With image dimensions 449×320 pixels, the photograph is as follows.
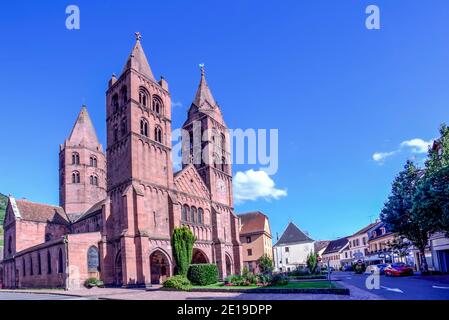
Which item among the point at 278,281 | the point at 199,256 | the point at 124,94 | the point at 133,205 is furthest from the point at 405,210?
the point at 124,94

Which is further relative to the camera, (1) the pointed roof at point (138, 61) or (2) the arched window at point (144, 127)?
(1) the pointed roof at point (138, 61)

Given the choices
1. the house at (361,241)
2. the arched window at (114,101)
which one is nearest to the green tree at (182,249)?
the arched window at (114,101)

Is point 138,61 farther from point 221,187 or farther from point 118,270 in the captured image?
point 118,270

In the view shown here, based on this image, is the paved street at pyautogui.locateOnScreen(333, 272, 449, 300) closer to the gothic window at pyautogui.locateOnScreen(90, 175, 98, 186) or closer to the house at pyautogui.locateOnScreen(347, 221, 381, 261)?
the gothic window at pyautogui.locateOnScreen(90, 175, 98, 186)

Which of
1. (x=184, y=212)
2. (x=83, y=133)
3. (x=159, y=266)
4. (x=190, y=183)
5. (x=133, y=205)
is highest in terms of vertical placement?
(x=83, y=133)

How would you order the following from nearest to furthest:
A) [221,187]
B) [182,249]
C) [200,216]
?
[182,249] → [200,216] → [221,187]

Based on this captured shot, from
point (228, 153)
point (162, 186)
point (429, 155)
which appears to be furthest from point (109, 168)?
point (429, 155)

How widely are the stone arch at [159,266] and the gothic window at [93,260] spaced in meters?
5.80

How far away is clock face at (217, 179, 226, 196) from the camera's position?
5277cm

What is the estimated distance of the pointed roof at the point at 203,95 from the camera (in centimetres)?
5619

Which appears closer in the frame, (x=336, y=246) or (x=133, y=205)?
(x=133, y=205)

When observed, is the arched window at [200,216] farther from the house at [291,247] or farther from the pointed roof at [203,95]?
the house at [291,247]

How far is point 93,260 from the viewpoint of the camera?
122 feet

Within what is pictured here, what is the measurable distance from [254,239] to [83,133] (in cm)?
3985
